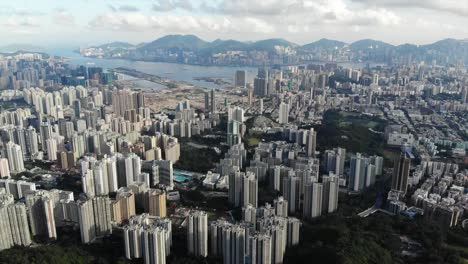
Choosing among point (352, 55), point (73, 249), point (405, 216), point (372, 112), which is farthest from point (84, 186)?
point (352, 55)

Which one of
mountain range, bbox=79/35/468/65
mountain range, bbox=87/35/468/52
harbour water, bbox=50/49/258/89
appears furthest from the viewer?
mountain range, bbox=87/35/468/52

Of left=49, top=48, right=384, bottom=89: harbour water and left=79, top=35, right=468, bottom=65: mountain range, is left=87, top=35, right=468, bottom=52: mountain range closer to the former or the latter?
left=79, top=35, right=468, bottom=65: mountain range

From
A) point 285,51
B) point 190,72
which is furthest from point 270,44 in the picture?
point 190,72

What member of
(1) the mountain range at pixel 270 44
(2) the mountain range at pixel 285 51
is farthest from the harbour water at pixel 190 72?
(1) the mountain range at pixel 270 44

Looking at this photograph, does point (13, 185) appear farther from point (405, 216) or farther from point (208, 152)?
point (405, 216)

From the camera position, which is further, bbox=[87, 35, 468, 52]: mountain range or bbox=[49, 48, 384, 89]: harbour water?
bbox=[87, 35, 468, 52]: mountain range

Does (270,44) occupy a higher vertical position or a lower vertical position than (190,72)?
higher

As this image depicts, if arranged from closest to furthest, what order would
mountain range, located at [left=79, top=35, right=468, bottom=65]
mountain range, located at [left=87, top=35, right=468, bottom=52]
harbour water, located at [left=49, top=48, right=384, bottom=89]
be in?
1. harbour water, located at [left=49, top=48, right=384, bottom=89]
2. mountain range, located at [left=79, top=35, right=468, bottom=65]
3. mountain range, located at [left=87, top=35, right=468, bottom=52]

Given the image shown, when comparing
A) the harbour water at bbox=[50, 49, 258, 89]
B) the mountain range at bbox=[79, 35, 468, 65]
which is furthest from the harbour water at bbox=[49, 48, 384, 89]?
the mountain range at bbox=[79, 35, 468, 65]

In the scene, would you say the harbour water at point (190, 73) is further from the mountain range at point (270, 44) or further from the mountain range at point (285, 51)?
the mountain range at point (270, 44)

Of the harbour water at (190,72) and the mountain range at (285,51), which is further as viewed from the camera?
the mountain range at (285,51)

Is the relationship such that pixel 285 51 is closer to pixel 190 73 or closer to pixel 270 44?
pixel 270 44
